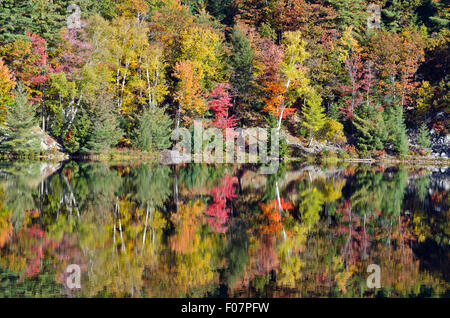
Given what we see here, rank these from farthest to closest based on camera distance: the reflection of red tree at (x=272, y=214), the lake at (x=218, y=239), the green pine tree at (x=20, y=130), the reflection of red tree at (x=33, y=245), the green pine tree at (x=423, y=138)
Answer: the green pine tree at (x=423, y=138) → the green pine tree at (x=20, y=130) → the reflection of red tree at (x=272, y=214) → the reflection of red tree at (x=33, y=245) → the lake at (x=218, y=239)

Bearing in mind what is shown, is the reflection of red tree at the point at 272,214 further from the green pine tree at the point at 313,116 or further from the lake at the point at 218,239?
the green pine tree at the point at 313,116

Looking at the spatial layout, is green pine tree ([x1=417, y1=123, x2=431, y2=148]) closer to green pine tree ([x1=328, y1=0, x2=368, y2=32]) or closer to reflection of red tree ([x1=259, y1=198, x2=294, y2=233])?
green pine tree ([x1=328, y1=0, x2=368, y2=32])

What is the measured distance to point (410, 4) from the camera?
54.8 metres

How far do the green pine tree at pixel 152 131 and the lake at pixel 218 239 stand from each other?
51.5 feet

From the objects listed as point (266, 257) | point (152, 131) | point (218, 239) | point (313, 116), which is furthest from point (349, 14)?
point (266, 257)

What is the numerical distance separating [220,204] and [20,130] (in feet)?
73.0

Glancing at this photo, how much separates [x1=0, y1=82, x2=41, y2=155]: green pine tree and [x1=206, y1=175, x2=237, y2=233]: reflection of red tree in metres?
17.1

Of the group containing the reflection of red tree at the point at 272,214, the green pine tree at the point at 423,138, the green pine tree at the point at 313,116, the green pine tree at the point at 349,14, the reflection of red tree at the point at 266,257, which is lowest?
the reflection of red tree at the point at 266,257

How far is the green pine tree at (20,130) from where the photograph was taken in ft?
114

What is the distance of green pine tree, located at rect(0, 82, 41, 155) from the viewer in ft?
114

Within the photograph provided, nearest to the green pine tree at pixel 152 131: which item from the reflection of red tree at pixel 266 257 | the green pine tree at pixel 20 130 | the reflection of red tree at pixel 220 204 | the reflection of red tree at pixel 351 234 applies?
the green pine tree at pixel 20 130

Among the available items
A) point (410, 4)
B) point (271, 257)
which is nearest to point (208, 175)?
point (271, 257)

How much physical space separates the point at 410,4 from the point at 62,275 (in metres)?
53.9

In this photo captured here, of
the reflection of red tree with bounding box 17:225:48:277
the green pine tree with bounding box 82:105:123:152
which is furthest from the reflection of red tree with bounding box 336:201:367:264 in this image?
the green pine tree with bounding box 82:105:123:152
